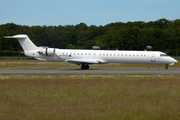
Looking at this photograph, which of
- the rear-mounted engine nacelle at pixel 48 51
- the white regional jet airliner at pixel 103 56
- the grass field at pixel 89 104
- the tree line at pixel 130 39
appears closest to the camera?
the grass field at pixel 89 104

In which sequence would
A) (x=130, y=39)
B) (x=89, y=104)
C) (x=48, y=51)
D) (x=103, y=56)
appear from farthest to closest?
1. (x=130, y=39)
2. (x=48, y=51)
3. (x=103, y=56)
4. (x=89, y=104)

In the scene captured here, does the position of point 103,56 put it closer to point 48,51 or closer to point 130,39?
point 48,51

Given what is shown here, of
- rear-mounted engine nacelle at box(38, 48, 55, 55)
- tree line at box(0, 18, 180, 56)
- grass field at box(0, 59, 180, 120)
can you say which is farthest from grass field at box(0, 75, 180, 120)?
tree line at box(0, 18, 180, 56)

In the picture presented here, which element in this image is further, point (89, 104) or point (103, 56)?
point (103, 56)

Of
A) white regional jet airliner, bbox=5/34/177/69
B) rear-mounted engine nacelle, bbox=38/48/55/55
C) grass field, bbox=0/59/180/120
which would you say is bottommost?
grass field, bbox=0/59/180/120

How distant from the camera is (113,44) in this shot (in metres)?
100

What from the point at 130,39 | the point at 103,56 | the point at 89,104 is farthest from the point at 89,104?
the point at 130,39

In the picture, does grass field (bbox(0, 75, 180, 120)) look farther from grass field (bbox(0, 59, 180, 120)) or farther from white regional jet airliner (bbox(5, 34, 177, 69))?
white regional jet airliner (bbox(5, 34, 177, 69))

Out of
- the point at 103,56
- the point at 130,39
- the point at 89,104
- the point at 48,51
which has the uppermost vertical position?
the point at 130,39

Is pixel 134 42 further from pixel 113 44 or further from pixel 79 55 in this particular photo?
pixel 79 55

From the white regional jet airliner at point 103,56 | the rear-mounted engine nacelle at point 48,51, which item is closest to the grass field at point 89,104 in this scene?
the white regional jet airliner at point 103,56

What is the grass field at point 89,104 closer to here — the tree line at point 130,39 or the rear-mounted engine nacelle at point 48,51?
the rear-mounted engine nacelle at point 48,51

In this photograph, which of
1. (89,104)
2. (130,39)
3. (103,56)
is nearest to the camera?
(89,104)

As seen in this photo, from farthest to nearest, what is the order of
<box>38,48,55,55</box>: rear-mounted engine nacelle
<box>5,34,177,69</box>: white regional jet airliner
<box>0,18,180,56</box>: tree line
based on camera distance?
<box>0,18,180,56</box>: tree line → <box>38,48,55,55</box>: rear-mounted engine nacelle → <box>5,34,177,69</box>: white regional jet airliner
